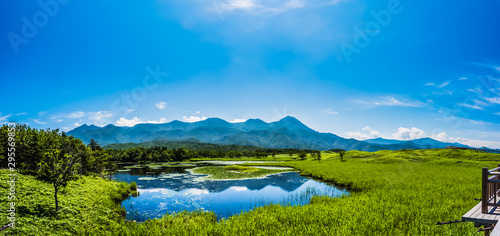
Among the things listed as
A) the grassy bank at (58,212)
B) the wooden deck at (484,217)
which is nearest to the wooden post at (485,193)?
the wooden deck at (484,217)

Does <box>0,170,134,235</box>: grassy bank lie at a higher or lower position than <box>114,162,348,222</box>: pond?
higher

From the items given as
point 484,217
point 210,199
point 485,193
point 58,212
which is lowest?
point 210,199

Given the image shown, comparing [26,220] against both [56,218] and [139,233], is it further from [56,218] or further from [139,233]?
[139,233]

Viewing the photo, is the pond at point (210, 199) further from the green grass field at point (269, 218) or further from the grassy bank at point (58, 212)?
the green grass field at point (269, 218)

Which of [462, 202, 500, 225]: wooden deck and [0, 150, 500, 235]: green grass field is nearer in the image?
[462, 202, 500, 225]: wooden deck

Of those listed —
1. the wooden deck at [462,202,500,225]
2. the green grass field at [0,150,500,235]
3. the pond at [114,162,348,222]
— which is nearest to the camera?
the wooden deck at [462,202,500,225]

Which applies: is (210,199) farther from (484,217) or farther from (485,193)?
(485,193)

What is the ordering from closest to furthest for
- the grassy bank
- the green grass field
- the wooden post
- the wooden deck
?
the wooden deck < the wooden post < the green grass field < the grassy bank

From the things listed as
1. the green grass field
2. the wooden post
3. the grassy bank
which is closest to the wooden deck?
the wooden post

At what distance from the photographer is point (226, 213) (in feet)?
78.4

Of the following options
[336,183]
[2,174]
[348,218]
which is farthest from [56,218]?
[336,183]

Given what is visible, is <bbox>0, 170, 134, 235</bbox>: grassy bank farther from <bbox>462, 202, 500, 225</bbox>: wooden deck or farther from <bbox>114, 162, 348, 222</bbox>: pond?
<bbox>462, 202, 500, 225</bbox>: wooden deck

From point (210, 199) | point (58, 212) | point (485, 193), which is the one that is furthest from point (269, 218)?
point (58, 212)

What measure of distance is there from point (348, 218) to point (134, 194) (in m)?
29.8
